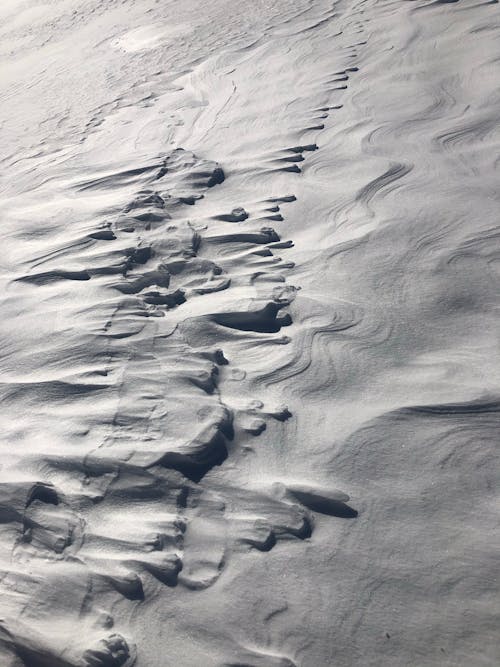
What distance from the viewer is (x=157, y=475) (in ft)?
5.42

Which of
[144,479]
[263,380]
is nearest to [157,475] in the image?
[144,479]

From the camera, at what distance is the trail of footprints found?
146cm

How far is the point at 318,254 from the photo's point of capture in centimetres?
232

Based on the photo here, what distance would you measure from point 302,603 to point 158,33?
4838 millimetres

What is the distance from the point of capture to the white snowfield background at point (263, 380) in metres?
1.38

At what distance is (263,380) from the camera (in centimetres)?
189

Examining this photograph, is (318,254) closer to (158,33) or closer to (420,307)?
(420,307)

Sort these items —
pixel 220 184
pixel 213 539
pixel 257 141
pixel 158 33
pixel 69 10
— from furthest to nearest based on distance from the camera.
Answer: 1. pixel 69 10
2. pixel 158 33
3. pixel 257 141
4. pixel 220 184
5. pixel 213 539

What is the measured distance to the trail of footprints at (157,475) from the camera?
1464 mm

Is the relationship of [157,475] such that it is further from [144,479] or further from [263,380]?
[263,380]

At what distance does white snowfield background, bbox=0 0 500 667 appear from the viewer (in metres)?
1.38

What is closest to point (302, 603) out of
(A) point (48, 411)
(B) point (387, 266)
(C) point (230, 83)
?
(A) point (48, 411)

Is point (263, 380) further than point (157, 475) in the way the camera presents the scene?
Yes

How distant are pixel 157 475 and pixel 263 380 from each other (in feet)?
1.36
